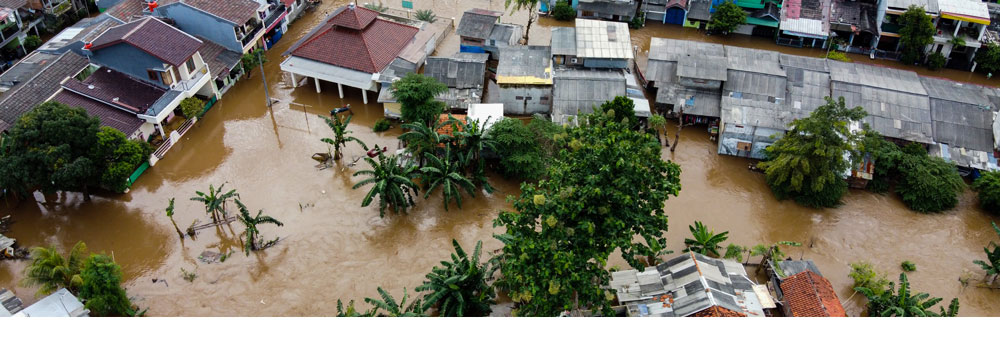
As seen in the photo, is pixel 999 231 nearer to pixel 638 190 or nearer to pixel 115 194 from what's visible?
pixel 638 190

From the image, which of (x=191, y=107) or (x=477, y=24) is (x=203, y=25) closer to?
(x=191, y=107)

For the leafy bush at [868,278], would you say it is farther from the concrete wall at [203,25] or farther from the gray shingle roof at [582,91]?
the concrete wall at [203,25]

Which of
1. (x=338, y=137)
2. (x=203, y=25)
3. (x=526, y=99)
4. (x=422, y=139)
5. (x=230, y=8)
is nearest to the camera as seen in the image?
(x=422, y=139)

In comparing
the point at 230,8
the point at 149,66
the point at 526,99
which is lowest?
the point at 526,99

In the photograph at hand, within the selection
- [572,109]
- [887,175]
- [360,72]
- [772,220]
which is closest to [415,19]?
[360,72]

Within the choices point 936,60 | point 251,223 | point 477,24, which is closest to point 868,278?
point 936,60

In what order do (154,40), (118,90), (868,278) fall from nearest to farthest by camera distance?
(868,278)
(118,90)
(154,40)

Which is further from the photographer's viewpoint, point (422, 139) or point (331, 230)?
point (422, 139)
